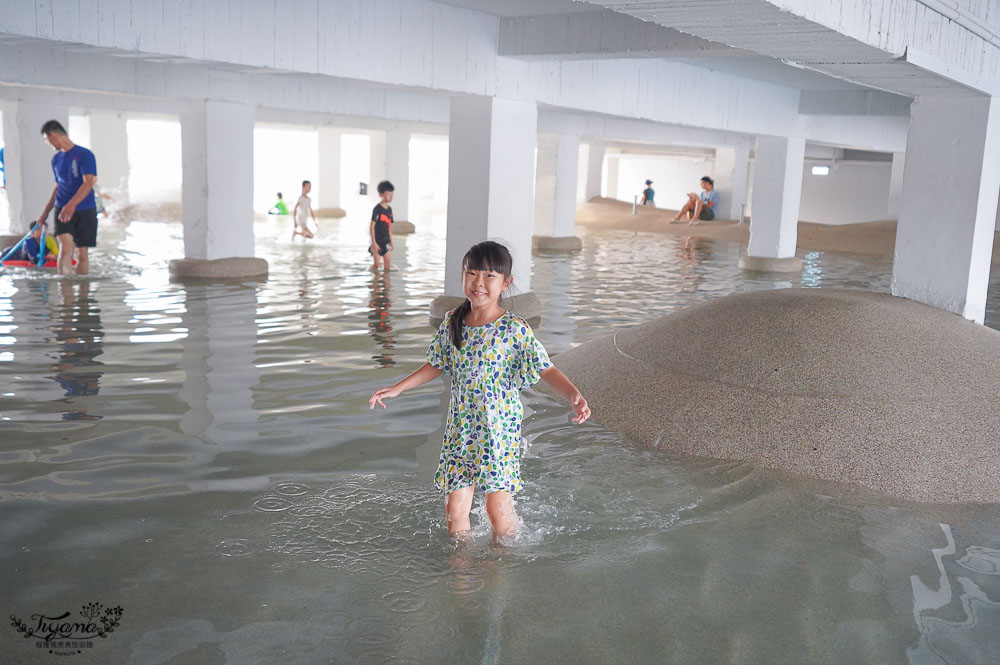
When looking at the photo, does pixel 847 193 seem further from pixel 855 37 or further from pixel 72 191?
pixel 855 37

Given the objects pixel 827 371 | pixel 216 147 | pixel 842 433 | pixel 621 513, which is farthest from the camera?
pixel 216 147

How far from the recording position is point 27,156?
19.8 m

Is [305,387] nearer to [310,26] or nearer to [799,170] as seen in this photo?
[310,26]

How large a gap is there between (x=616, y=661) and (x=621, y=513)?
1.75 meters

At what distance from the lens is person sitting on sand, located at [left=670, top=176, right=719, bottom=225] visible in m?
34.2

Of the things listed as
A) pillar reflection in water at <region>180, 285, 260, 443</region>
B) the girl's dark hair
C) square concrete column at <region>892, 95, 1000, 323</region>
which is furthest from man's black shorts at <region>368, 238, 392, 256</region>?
the girl's dark hair

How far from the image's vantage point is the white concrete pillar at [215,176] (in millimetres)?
15367

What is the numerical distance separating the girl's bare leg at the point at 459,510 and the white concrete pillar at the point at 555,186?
20.7 meters

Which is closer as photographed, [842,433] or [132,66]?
[842,433]

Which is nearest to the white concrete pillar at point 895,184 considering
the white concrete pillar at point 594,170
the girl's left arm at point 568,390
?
the white concrete pillar at point 594,170

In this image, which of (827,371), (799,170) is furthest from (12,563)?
(799,170)

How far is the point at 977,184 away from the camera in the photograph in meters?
10.2

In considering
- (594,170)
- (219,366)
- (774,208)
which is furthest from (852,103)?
(594,170)

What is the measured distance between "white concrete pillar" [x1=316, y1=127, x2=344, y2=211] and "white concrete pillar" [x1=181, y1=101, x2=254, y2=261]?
22193 mm
